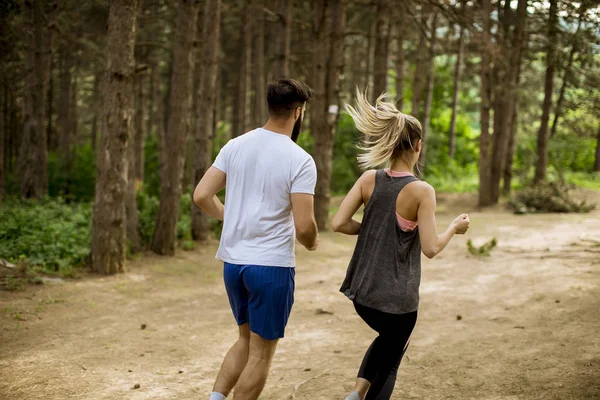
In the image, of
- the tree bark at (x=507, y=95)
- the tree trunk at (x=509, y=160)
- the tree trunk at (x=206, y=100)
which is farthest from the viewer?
the tree trunk at (x=509, y=160)

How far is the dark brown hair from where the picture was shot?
3766 mm

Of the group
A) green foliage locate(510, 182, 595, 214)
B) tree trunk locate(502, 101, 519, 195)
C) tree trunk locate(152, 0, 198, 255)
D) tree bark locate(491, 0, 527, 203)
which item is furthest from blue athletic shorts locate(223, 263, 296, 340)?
tree trunk locate(502, 101, 519, 195)

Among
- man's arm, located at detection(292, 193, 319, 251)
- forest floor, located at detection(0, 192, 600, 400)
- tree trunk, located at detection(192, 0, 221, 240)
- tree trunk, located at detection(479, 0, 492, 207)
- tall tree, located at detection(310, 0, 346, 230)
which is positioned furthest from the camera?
tree trunk, located at detection(479, 0, 492, 207)

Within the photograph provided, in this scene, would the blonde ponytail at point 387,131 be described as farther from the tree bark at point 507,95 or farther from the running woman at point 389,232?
the tree bark at point 507,95

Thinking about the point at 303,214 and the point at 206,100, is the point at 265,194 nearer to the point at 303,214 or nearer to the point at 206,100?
the point at 303,214

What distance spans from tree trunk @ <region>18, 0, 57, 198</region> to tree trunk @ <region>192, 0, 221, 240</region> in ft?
13.9

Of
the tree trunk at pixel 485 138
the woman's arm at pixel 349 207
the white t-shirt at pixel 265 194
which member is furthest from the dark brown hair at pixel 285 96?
the tree trunk at pixel 485 138

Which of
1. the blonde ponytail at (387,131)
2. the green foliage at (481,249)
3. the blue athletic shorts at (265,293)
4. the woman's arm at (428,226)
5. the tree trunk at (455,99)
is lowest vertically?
the green foliage at (481,249)

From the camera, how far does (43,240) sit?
10.2 metres

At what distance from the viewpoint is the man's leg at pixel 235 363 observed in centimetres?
405

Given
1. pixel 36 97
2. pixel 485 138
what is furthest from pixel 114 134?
pixel 485 138

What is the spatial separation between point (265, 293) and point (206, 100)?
9.80 metres

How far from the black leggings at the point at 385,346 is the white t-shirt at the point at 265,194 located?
67 cm

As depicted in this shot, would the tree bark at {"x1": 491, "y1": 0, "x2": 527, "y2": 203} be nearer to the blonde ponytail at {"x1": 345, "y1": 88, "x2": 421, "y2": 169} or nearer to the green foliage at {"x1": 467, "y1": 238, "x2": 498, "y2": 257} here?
the green foliage at {"x1": 467, "y1": 238, "x2": 498, "y2": 257}
